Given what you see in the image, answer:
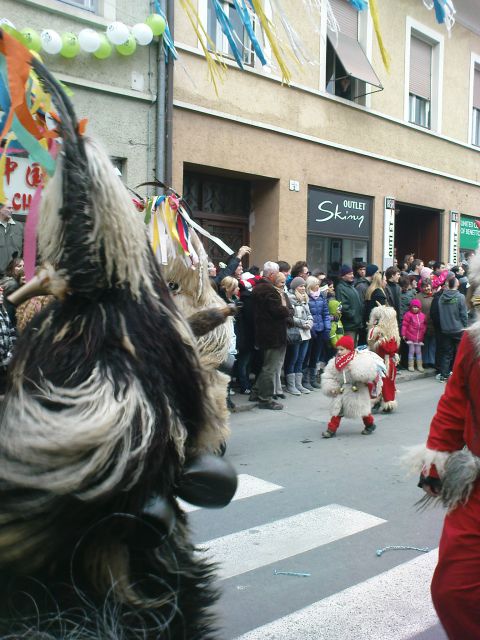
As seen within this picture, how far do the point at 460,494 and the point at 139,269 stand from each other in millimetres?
1542

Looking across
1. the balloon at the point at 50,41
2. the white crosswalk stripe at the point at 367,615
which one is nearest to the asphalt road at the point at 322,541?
the white crosswalk stripe at the point at 367,615

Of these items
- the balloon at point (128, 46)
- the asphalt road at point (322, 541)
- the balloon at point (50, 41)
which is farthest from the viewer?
the balloon at point (128, 46)

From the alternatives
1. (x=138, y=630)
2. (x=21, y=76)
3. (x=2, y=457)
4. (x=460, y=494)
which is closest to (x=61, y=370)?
(x=2, y=457)

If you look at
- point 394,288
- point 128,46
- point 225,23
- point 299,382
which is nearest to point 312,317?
point 299,382

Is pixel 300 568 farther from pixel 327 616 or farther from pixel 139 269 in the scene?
pixel 139 269

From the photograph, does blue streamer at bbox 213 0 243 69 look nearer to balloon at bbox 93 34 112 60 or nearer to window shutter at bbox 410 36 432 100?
balloon at bbox 93 34 112 60

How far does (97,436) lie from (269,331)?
25.3 ft

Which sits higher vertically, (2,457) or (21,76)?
(21,76)

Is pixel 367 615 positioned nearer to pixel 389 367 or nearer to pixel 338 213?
pixel 389 367

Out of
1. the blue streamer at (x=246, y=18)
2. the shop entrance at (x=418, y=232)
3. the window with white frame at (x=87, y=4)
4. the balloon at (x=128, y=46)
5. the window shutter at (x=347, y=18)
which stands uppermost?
the window shutter at (x=347, y=18)

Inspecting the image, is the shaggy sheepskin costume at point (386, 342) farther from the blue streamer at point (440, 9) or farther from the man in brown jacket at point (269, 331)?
the blue streamer at point (440, 9)

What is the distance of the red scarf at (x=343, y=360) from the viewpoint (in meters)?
7.34

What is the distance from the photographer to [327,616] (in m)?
3.35

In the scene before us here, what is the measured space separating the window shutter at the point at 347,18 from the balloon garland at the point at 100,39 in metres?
5.16
